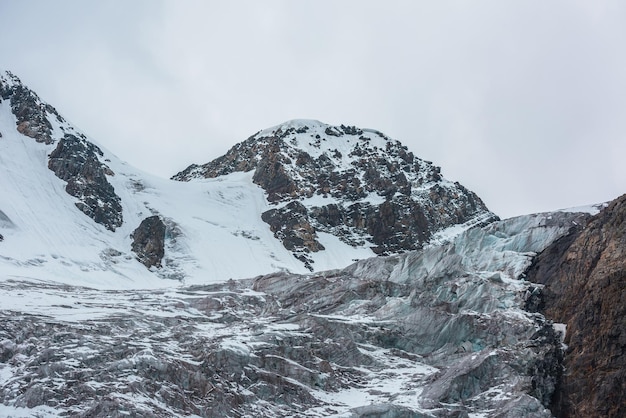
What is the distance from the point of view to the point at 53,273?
85.6 metres

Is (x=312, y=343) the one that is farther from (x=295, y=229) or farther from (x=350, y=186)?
(x=350, y=186)

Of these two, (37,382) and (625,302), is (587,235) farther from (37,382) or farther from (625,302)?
(37,382)

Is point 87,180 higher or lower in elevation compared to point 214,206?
lower

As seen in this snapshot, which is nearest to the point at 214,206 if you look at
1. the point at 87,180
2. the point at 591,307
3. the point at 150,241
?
the point at 150,241

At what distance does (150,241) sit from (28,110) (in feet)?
118

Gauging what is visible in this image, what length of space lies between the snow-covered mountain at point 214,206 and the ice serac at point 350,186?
0.24 meters

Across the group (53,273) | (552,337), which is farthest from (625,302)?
(53,273)

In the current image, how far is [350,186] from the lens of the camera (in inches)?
5369

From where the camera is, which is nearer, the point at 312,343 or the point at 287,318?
the point at 312,343

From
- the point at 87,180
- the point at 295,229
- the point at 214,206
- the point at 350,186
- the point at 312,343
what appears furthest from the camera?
the point at 350,186

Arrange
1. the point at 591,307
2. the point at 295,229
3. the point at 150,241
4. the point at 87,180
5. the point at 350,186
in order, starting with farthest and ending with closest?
the point at 350,186, the point at 295,229, the point at 87,180, the point at 150,241, the point at 591,307

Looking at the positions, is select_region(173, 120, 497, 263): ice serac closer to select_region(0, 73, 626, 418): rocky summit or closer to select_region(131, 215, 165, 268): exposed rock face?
select_region(0, 73, 626, 418): rocky summit

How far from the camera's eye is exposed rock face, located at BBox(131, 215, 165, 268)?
104m

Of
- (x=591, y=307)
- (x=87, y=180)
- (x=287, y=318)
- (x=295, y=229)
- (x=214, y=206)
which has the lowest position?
(x=287, y=318)
